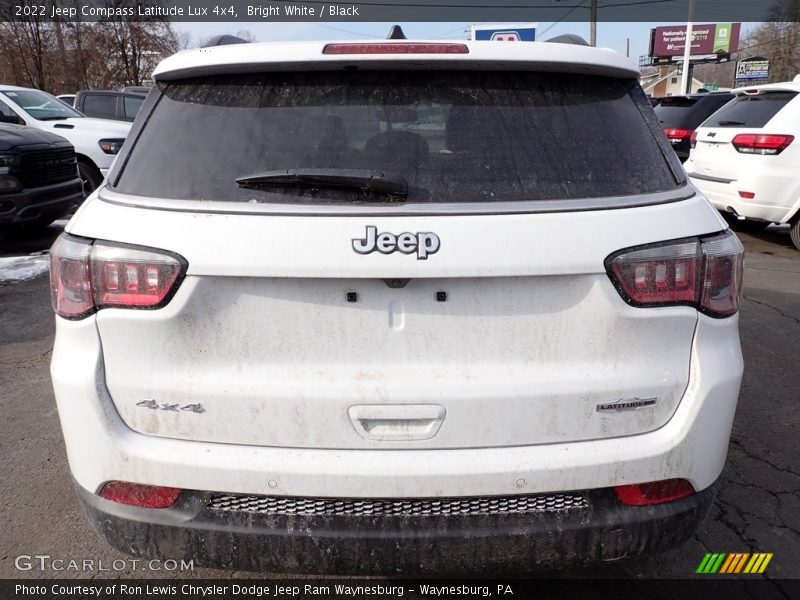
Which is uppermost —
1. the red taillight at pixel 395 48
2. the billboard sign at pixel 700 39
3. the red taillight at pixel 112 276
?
the billboard sign at pixel 700 39

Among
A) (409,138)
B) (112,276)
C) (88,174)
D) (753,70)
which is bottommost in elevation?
(88,174)

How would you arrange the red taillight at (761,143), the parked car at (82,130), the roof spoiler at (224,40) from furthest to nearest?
the parked car at (82,130)
the red taillight at (761,143)
the roof spoiler at (224,40)

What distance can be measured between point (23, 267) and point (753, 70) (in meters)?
66.3

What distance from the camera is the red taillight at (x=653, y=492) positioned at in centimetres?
182

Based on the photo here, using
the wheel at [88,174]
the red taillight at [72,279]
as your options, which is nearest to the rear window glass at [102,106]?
the wheel at [88,174]

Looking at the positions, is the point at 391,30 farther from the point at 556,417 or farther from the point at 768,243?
the point at 768,243

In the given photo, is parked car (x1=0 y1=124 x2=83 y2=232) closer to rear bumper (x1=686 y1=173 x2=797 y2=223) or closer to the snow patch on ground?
the snow patch on ground

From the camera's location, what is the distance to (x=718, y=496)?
9.46 ft

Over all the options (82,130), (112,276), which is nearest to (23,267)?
(82,130)

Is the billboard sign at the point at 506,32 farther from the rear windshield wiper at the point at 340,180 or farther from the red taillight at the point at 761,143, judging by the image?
the rear windshield wiper at the point at 340,180

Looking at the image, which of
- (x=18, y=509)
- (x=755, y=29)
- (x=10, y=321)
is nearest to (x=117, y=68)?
(x=10, y=321)

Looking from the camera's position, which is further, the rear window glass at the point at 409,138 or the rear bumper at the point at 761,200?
the rear bumper at the point at 761,200

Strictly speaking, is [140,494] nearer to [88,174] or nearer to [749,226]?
[749,226]

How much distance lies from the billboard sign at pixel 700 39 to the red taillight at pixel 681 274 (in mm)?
83125
